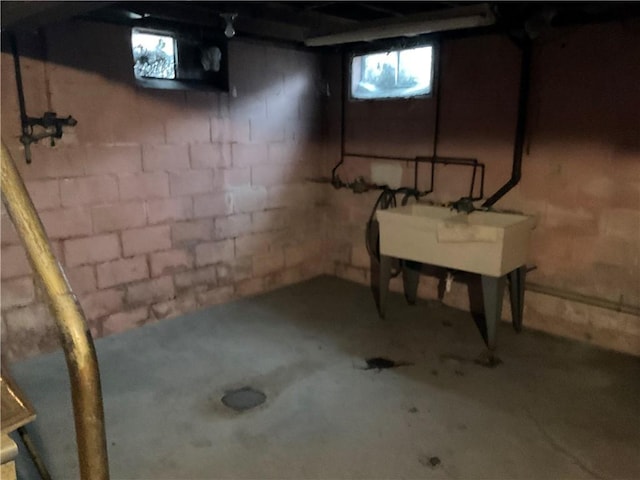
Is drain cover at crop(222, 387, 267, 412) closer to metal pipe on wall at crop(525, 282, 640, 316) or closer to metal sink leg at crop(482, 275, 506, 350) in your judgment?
metal sink leg at crop(482, 275, 506, 350)

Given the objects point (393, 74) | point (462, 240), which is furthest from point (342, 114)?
point (462, 240)

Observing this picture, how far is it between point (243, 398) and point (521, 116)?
2.48m

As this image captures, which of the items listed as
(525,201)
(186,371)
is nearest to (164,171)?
(186,371)

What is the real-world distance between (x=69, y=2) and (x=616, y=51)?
2.90m

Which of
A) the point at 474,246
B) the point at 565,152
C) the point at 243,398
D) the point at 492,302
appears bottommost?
the point at 243,398

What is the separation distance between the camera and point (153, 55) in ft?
12.0

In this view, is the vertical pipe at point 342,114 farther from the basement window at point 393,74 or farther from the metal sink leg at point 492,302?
the metal sink leg at point 492,302

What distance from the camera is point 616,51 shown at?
10.4 ft

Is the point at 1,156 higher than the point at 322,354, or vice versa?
the point at 1,156

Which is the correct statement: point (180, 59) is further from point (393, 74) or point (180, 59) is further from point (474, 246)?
point (474, 246)

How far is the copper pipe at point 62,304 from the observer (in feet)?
3.22

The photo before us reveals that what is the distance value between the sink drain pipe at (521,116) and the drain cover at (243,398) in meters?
2.14

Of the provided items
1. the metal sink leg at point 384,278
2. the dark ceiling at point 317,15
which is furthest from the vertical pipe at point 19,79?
the metal sink leg at point 384,278

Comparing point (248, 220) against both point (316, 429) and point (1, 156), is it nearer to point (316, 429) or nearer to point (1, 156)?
point (316, 429)
